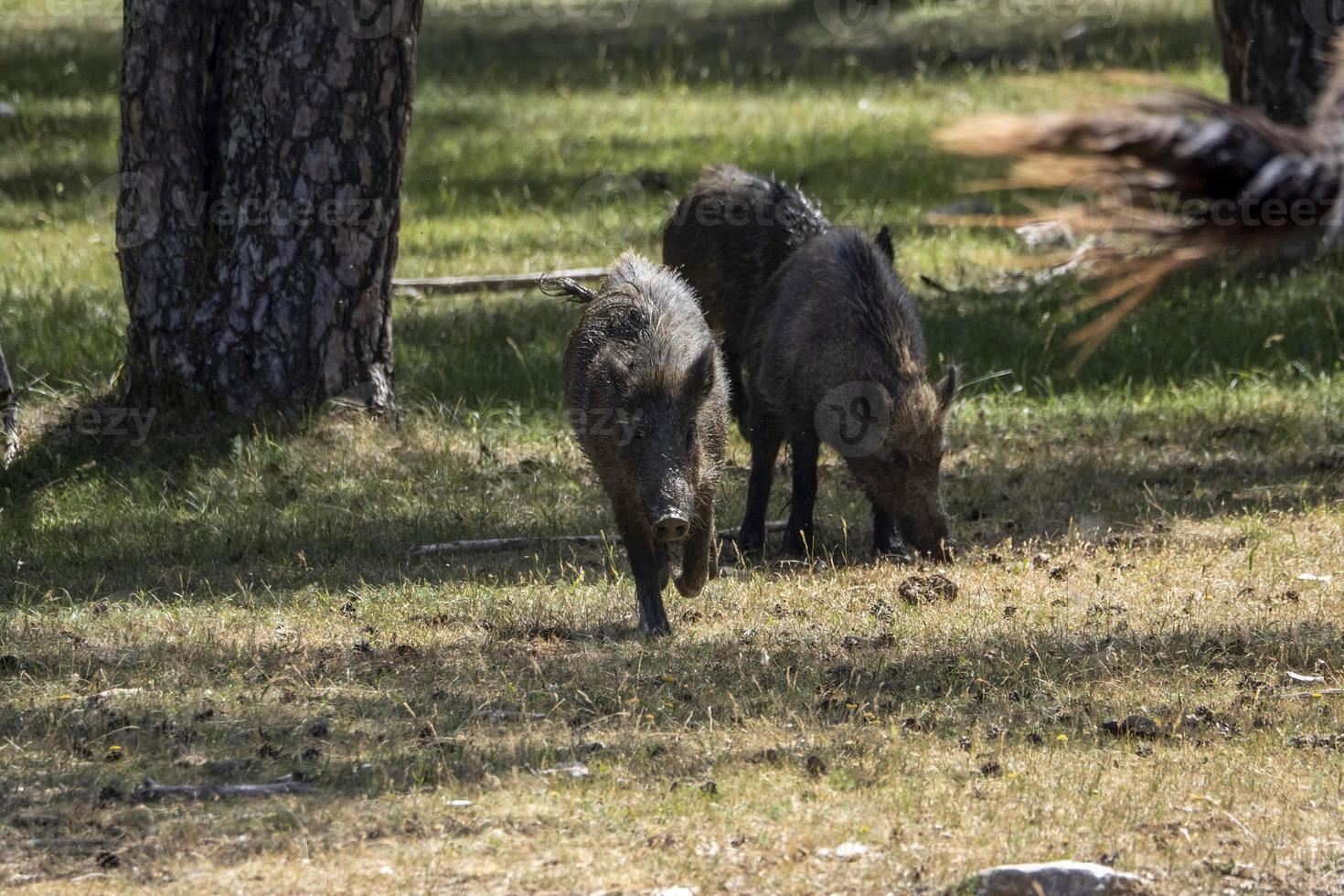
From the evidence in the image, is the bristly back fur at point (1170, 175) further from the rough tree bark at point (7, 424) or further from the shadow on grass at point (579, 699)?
the rough tree bark at point (7, 424)

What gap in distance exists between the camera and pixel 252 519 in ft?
27.1

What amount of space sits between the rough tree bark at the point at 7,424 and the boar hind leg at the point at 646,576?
12.4 ft

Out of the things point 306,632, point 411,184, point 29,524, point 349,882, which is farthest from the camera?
point 411,184

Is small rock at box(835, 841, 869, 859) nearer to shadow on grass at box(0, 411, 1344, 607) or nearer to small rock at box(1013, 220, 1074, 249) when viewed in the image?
shadow on grass at box(0, 411, 1344, 607)

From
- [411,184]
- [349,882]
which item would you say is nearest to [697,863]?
[349,882]

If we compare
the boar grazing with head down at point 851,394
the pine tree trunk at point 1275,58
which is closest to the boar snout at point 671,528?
the boar grazing with head down at point 851,394

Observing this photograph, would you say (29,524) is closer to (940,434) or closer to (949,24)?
(940,434)

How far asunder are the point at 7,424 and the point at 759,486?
3856 mm

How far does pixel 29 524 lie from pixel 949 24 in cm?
1569

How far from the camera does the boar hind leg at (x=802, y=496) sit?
8070 millimetres

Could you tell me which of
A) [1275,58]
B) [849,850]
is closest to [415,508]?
[849,850]

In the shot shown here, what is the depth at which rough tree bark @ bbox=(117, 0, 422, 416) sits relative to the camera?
348 inches

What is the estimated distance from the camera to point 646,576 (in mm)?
6605

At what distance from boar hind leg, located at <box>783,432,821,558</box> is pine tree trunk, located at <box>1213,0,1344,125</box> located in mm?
5211
